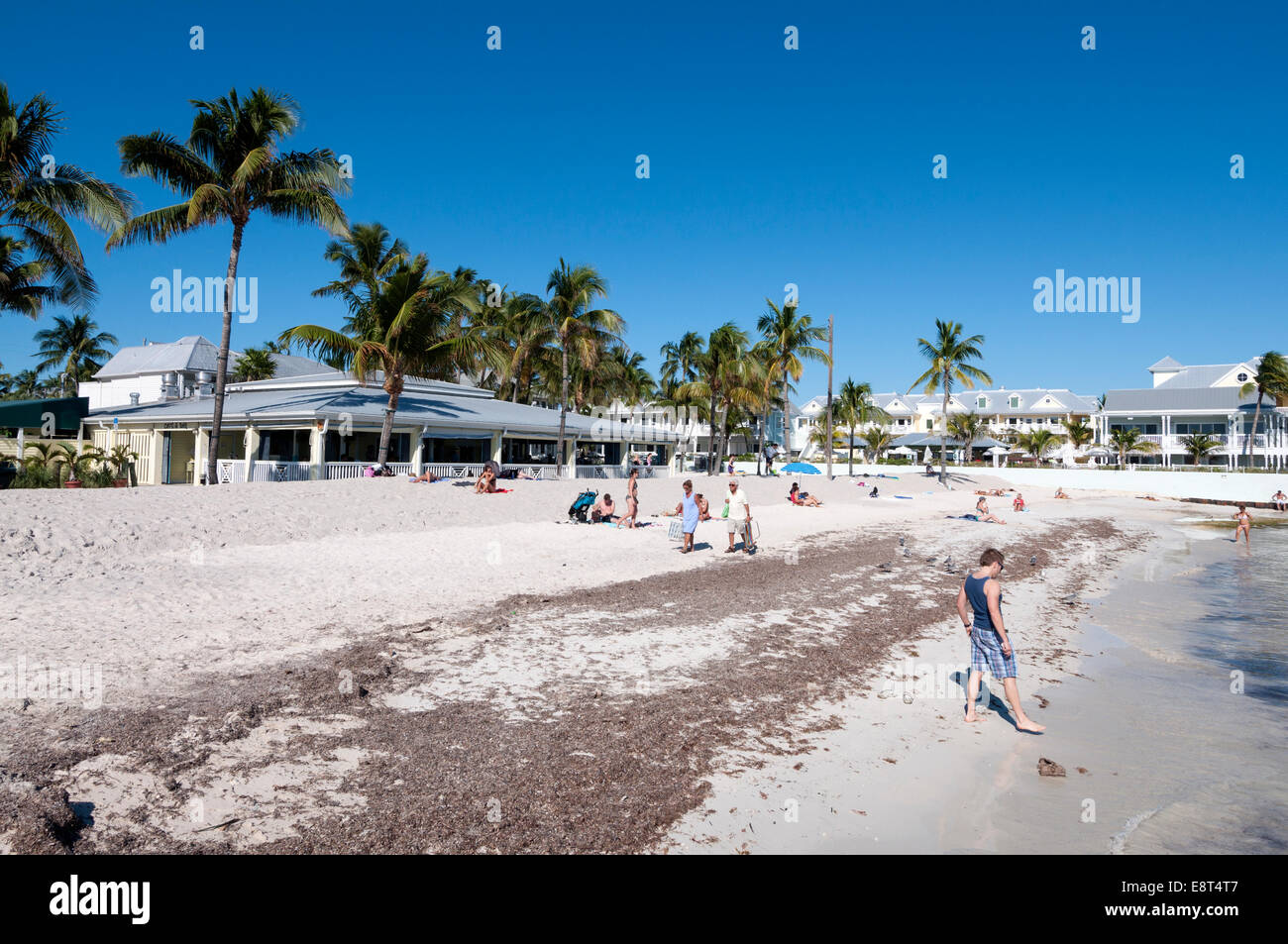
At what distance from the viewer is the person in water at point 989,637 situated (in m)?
6.05

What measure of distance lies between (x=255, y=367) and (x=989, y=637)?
152 feet

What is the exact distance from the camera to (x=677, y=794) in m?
4.54

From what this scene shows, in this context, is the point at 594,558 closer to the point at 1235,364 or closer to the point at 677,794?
the point at 677,794

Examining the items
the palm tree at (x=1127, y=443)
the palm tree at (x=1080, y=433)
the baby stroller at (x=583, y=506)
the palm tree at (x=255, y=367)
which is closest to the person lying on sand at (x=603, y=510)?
the baby stroller at (x=583, y=506)

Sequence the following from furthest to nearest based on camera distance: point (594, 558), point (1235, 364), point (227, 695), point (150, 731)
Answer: point (1235, 364), point (594, 558), point (227, 695), point (150, 731)

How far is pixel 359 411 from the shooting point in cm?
2436

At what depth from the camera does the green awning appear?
81.5ft

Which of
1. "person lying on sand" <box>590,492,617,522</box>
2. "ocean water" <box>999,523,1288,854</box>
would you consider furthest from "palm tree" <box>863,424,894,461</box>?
"ocean water" <box>999,523,1288,854</box>

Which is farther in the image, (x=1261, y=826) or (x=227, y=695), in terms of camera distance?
(x=227, y=695)

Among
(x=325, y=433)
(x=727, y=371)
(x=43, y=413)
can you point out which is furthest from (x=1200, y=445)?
(x=43, y=413)

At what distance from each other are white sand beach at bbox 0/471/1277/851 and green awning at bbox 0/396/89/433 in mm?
15467
